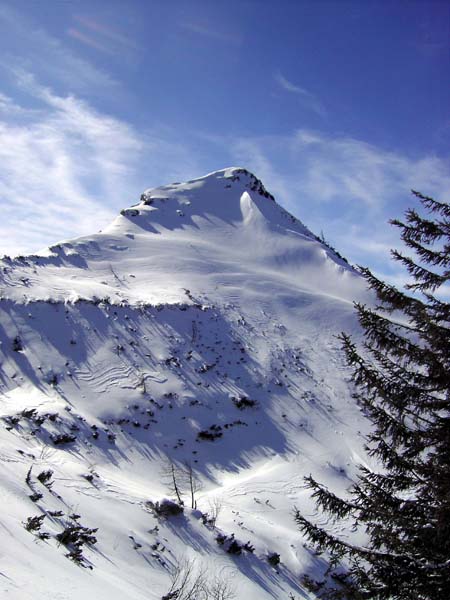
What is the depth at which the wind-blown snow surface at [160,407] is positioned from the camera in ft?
42.6

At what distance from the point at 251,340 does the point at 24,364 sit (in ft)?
56.4

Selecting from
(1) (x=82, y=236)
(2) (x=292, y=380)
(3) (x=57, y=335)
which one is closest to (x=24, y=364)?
(3) (x=57, y=335)

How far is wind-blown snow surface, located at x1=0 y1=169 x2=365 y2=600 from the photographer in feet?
42.6

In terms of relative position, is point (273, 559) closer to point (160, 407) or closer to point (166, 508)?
point (166, 508)

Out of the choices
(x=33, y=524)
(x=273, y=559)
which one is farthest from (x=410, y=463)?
(x=273, y=559)

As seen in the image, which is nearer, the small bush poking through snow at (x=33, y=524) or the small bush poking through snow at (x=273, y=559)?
the small bush poking through snow at (x=33, y=524)

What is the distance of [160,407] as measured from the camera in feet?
84.2

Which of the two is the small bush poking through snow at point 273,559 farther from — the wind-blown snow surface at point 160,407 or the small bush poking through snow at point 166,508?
the small bush poking through snow at point 166,508

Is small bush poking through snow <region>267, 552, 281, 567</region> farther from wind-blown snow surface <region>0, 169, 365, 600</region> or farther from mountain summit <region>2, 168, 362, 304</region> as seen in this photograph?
mountain summit <region>2, 168, 362, 304</region>

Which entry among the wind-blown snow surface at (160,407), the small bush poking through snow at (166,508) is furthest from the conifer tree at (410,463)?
the small bush poking through snow at (166,508)

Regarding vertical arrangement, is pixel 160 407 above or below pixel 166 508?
above

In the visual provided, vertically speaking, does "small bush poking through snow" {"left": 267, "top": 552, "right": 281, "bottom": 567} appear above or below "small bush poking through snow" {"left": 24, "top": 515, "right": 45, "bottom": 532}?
above

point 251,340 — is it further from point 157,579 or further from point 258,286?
point 157,579

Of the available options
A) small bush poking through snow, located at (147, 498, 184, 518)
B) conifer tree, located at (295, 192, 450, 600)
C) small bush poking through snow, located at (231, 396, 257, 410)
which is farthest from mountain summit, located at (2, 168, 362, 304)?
conifer tree, located at (295, 192, 450, 600)
